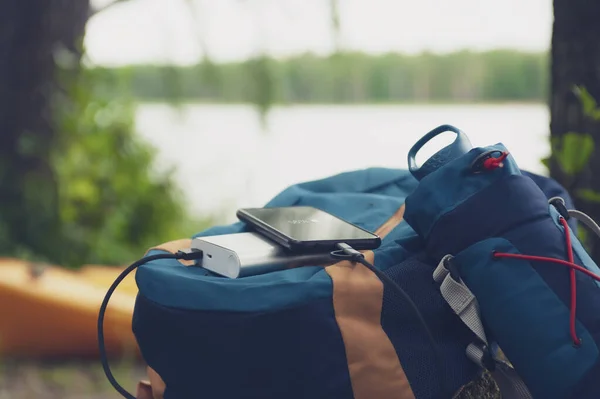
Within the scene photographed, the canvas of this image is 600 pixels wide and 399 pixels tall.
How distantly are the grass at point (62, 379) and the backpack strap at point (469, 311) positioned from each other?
3.75 ft

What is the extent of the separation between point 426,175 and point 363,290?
210 mm

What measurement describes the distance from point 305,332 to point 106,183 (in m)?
1.93

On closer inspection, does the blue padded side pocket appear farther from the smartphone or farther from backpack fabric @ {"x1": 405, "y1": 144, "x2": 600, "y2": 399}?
the smartphone

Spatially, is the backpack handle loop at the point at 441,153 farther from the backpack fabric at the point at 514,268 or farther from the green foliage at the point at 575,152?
the green foliage at the point at 575,152

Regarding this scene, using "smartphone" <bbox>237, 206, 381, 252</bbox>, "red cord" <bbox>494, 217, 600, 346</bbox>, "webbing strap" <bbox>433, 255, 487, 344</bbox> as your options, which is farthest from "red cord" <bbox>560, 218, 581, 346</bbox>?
"smartphone" <bbox>237, 206, 381, 252</bbox>

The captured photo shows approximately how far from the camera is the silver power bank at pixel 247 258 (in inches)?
38.4

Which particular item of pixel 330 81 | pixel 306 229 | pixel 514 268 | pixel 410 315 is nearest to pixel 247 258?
pixel 306 229

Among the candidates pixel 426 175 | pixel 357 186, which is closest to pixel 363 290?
pixel 426 175

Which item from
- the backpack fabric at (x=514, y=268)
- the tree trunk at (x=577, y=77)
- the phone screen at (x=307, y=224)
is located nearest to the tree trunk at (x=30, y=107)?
the phone screen at (x=307, y=224)

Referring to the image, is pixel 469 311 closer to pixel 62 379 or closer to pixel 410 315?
pixel 410 315

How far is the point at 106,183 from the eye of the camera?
2.70 metres

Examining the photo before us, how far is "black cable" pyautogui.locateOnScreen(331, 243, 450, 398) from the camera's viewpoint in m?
0.95

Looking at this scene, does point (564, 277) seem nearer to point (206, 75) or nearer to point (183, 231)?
point (206, 75)

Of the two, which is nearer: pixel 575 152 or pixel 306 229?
pixel 306 229
